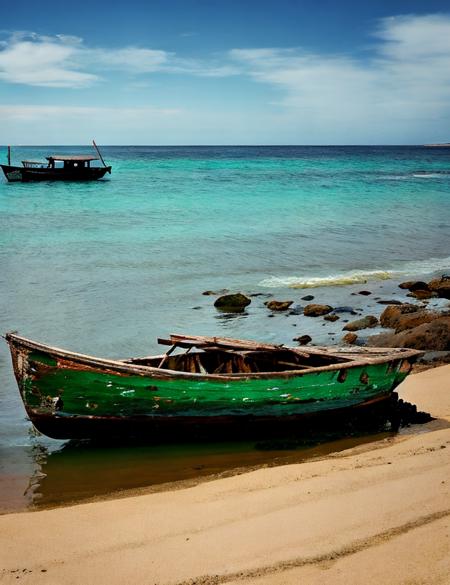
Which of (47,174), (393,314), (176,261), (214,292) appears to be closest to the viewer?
(393,314)

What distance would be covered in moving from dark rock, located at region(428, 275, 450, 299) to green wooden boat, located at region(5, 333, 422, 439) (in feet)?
25.4

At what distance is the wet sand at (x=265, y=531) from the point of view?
14.6 ft

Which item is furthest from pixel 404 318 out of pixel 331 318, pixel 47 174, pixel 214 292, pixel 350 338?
pixel 47 174

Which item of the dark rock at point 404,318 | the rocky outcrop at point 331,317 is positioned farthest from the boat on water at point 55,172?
the dark rock at point 404,318

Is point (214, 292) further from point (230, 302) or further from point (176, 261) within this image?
point (176, 261)

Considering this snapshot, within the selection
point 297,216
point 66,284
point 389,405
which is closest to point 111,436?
point 389,405

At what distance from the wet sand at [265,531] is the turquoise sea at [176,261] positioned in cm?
157

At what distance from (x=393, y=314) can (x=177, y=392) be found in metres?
6.84

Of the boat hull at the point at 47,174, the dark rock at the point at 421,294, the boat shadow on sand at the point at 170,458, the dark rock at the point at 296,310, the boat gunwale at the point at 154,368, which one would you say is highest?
the boat hull at the point at 47,174

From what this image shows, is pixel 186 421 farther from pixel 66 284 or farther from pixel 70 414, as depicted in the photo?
pixel 66 284

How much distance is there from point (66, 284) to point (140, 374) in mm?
10533

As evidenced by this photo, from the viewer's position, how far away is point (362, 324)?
1275cm

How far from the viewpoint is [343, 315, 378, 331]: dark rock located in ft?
41.3

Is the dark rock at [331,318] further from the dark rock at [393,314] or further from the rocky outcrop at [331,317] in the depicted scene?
the dark rock at [393,314]
